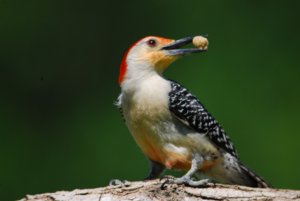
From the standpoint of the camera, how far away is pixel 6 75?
18.4 m

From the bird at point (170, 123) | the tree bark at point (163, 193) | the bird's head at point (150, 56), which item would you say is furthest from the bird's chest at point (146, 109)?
the tree bark at point (163, 193)

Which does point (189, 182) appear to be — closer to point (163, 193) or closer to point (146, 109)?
point (163, 193)

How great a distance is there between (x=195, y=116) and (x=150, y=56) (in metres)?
0.82

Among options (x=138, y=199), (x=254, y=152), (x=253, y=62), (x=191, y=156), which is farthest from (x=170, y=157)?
(x=253, y=62)

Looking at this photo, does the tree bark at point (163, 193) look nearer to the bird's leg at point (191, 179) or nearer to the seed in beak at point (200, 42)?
the bird's leg at point (191, 179)

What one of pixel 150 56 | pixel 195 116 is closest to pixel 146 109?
pixel 195 116

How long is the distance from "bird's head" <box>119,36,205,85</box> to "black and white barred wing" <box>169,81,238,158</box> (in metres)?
0.28

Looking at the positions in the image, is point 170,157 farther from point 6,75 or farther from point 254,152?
point 6,75

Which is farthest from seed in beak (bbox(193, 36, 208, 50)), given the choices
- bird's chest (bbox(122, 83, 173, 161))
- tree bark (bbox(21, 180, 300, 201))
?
tree bark (bbox(21, 180, 300, 201))

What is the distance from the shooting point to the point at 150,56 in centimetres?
1083

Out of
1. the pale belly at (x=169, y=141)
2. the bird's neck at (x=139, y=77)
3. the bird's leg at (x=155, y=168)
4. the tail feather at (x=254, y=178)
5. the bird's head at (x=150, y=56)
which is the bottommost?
the tail feather at (x=254, y=178)

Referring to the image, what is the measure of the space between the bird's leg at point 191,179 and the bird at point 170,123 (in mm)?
11

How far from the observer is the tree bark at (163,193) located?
31.2 ft

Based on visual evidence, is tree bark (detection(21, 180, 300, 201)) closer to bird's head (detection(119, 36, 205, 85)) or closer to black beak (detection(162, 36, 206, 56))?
bird's head (detection(119, 36, 205, 85))
